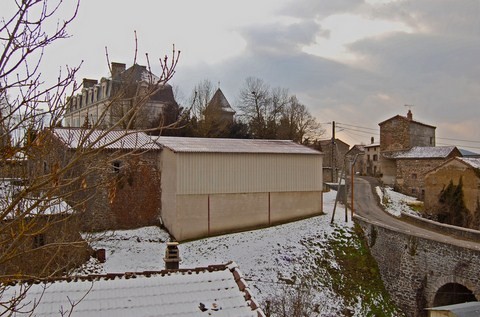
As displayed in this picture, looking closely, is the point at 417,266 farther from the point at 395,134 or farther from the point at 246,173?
the point at 395,134

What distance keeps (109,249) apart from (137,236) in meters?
1.96

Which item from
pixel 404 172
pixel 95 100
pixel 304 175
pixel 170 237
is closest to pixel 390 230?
pixel 304 175

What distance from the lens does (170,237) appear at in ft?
66.8

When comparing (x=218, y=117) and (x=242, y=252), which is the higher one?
(x=218, y=117)

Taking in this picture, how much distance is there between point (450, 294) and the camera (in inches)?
673

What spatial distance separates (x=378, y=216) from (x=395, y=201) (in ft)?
21.0

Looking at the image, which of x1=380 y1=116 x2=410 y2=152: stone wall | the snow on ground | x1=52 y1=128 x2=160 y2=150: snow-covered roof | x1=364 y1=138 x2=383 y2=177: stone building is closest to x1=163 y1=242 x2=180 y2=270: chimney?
x1=52 y1=128 x2=160 y2=150: snow-covered roof

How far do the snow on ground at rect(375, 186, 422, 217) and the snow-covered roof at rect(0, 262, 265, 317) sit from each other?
1995cm

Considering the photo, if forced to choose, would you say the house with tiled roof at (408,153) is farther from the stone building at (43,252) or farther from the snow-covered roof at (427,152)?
the stone building at (43,252)

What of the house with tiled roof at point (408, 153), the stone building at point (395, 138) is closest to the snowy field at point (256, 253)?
the house with tiled roof at point (408, 153)

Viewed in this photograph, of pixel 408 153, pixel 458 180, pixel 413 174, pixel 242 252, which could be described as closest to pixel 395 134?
pixel 408 153

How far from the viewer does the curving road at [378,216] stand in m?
17.8

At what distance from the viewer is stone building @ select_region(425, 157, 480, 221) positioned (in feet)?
A: 79.6

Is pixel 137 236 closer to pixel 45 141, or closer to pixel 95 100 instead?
pixel 45 141
